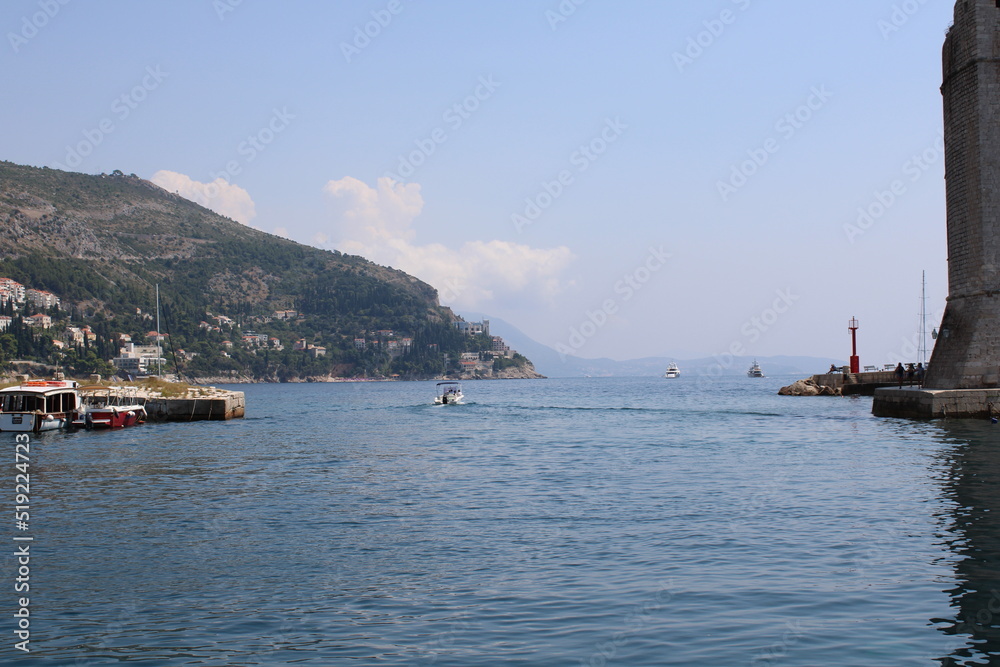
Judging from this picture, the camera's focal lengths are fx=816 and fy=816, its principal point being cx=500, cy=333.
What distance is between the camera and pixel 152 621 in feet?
29.2

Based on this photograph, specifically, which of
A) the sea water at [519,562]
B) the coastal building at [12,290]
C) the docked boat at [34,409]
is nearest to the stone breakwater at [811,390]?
the sea water at [519,562]

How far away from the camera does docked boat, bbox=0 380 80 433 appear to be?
3856cm

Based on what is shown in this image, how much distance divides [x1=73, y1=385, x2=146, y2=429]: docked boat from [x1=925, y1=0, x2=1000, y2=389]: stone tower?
39.1m

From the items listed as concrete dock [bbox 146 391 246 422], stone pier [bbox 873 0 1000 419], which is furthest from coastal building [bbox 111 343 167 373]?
stone pier [bbox 873 0 1000 419]

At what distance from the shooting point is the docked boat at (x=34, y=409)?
38.6 meters

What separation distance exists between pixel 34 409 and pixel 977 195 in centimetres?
4311

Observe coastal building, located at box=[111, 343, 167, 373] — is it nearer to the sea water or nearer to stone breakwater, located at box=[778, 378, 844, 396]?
stone breakwater, located at box=[778, 378, 844, 396]

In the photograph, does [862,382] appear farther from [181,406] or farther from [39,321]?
[39,321]

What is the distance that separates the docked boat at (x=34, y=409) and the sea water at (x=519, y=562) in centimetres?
1718

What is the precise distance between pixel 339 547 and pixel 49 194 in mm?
214766

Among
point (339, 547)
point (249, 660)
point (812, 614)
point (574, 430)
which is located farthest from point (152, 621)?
point (574, 430)

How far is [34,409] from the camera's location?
39.3 metres

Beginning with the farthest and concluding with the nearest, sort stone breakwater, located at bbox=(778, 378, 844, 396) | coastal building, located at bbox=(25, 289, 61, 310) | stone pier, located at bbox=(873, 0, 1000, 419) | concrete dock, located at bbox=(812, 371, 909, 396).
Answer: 1. coastal building, located at bbox=(25, 289, 61, 310)
2. stone breakwater, located at bbox=(778, 378, 844, 396)
3. concrete dock, located at bbox=(812, 371, 909, 396)
4. stone pier, located at bbox=(873, 0, 1000, 419)

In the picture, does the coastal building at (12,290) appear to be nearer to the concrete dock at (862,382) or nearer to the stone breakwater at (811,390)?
the stone breakwater at (811,390)
